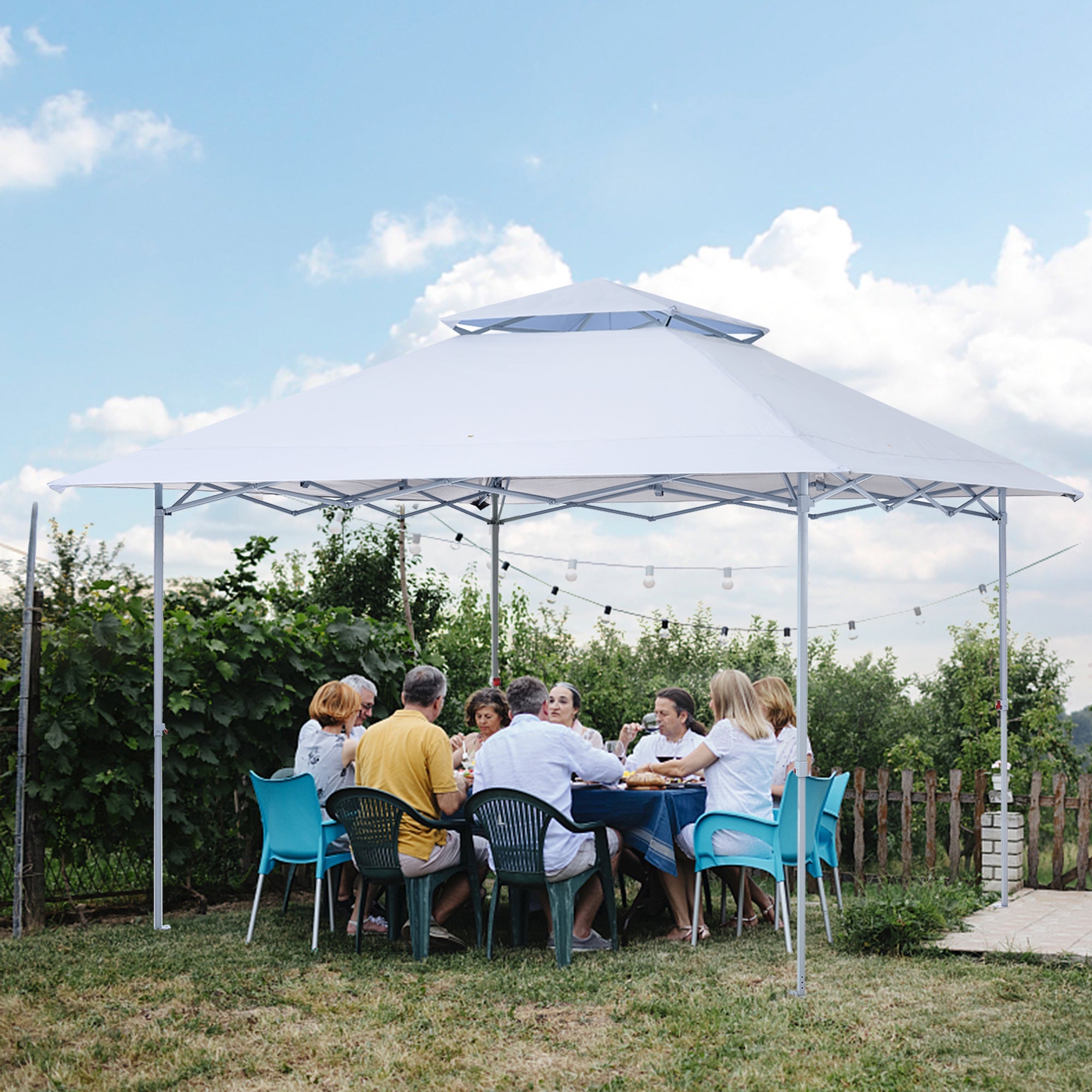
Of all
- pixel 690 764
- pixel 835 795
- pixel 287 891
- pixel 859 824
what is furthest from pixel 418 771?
pixel 859 824

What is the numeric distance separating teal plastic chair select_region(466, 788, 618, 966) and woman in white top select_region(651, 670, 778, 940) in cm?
64

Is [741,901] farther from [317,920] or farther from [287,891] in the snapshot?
[287,891]

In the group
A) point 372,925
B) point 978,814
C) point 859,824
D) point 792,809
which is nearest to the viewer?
point 792,809

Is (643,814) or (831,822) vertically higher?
(643,814)

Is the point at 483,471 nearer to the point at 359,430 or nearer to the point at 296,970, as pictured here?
the point at 359,430

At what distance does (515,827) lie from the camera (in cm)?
564

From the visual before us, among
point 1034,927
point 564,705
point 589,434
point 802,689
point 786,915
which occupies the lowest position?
point 1034,927

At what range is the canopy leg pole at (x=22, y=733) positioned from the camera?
654 centimetres

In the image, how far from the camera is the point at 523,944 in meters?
6.11

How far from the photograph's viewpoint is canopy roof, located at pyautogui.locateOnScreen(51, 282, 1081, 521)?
5.87m

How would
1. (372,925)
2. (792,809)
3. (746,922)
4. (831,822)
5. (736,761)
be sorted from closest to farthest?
1. (792,809)
2. (736,761)
3. (372,925)
4. (746,922)
5. (831,822)

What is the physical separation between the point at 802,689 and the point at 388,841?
210 cm

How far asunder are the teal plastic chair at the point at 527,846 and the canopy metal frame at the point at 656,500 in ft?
3.40

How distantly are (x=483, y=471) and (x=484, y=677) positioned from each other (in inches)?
234
